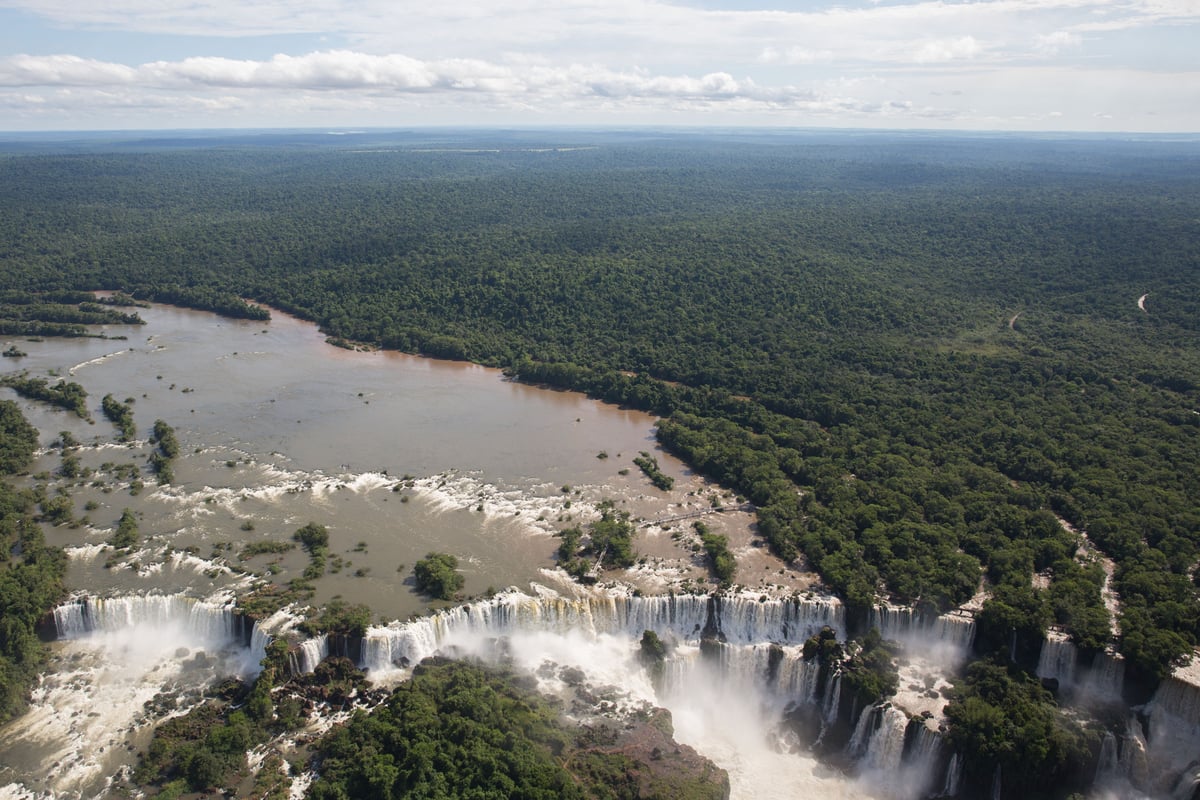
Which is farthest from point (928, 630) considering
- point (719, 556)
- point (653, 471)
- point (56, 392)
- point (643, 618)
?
point (56, 392)

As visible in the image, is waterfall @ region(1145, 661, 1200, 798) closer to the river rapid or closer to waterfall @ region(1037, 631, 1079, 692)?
waterfall @ region(1037, 631, 1079, 692)

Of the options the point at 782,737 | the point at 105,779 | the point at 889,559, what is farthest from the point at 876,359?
the point at 105,779

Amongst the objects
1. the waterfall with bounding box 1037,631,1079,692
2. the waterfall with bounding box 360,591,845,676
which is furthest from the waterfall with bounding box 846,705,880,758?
the waterfall with bounding box 1037,631,1079,692

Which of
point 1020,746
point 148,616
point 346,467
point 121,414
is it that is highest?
point 121,414

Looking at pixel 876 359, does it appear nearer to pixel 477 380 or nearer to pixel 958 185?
pixel 477 380

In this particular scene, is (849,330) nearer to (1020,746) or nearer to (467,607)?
(1020,746)
